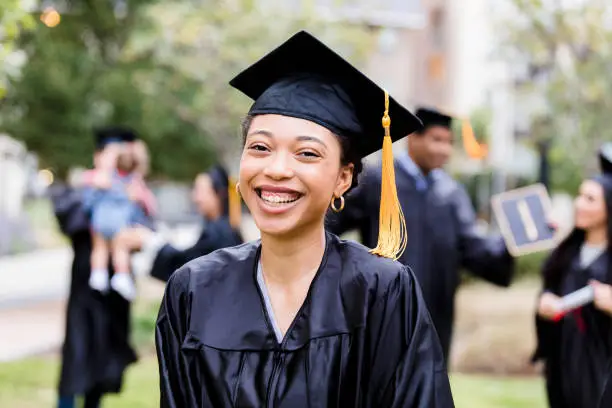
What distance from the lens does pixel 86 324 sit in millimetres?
5930

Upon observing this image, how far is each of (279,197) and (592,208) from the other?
304 centimetres

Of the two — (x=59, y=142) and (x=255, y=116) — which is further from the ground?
(x=59, y=142)

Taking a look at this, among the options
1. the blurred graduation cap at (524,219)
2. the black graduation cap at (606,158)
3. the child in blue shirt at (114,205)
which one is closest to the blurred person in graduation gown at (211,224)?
the child in blue shirt at (114,205)

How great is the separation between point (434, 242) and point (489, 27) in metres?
6.80

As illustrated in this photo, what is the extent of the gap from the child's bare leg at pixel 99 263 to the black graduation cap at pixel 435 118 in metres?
2.19

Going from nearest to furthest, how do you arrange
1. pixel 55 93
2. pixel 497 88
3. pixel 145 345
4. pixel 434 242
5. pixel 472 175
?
pixel 434 242, pixel 145 345, pixel 55 93, pixel 497 88, pixel 472 175

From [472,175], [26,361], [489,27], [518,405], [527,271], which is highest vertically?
[472,175]

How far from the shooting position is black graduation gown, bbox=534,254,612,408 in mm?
4879

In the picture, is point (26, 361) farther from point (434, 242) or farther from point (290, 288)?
point (290, 288)

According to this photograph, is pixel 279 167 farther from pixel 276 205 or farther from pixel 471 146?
pixel 471 146

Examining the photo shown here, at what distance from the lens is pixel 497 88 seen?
30172mm

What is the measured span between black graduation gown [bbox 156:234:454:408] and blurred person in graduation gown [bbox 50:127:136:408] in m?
3.49

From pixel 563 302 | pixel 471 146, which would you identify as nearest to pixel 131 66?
pixel 471 146

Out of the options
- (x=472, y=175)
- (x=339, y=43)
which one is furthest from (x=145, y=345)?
(x=472, y=175)
